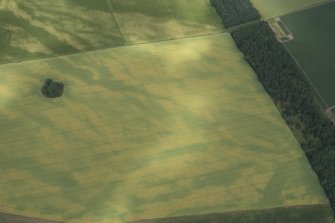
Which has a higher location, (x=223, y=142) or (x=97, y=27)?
(x=97, y=27)

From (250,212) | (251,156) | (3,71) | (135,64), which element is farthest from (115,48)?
(250,212)

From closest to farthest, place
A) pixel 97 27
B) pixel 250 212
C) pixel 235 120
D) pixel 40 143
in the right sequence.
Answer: pixel 250 212
pixel 40 143
pixel 235 120
pixel 97 27

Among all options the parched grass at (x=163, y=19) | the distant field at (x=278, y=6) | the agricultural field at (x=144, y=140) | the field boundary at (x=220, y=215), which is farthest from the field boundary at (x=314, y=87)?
the field boundary at (x=220, y=215)

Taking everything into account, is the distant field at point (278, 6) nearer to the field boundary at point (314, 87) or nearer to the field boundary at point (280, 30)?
the field boundary at point (280, 30)

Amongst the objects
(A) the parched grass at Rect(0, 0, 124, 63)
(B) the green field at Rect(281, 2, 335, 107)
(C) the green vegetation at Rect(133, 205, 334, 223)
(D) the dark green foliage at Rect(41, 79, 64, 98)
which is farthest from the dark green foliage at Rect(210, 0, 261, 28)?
(C) the green vegetation at Rect(133, 205, 334, 223)

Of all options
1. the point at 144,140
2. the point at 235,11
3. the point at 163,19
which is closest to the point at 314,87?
the point at 235,11

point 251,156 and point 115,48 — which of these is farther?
point 115,48

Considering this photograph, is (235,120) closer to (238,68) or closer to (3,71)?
(238,68)
